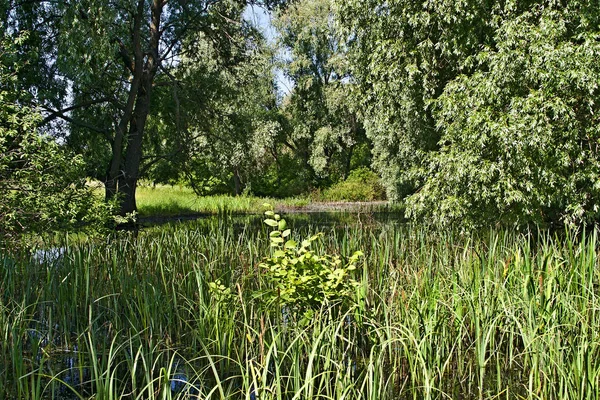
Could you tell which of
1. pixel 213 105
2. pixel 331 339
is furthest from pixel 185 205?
→ pixel 331 339

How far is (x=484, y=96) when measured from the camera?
30.1 ft

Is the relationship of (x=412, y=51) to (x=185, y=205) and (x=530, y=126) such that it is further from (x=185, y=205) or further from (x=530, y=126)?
(x=185, y=205)

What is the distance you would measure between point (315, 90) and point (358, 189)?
5.59 m

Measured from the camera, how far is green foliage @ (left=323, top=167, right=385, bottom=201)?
94.2 ft

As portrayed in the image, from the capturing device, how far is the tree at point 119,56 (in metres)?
10.3

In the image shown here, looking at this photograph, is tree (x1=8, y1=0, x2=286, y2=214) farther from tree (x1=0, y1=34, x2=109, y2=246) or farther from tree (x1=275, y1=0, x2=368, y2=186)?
tree (x1=275, y1=0, x2=368, y2=186)

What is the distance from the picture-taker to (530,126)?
8.36 metres

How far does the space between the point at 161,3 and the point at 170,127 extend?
141 inches

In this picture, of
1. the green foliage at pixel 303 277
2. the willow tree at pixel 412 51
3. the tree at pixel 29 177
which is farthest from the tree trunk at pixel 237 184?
the green foliage at pixel 303 277

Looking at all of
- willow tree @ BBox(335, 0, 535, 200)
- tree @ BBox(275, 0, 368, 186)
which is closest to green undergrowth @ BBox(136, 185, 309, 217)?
tree @ BBox(275, 0, 368, 186)

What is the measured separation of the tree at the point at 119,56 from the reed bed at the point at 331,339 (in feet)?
20.4

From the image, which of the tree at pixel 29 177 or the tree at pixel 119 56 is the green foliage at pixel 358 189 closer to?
the tree at pixel 119 56

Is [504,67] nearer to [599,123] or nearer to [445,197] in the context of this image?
[599,123]

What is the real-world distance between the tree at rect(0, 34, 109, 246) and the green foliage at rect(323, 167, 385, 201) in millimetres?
21017
